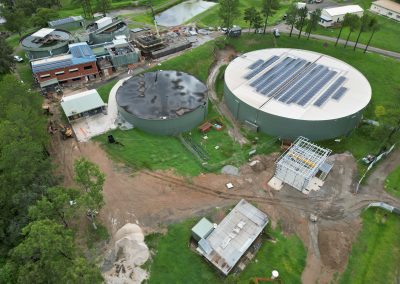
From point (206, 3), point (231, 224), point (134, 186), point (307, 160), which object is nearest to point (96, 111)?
point (134, 186)

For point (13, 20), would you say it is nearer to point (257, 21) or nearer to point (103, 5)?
point (103, 5)

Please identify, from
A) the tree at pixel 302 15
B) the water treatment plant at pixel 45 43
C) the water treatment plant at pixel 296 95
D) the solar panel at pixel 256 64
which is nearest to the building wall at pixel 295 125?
the water treatment plant at pixel 296 95

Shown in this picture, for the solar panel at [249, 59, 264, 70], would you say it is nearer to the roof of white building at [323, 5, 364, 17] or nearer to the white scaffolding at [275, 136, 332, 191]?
the white scaffolding at [275, 136, 332, 191]

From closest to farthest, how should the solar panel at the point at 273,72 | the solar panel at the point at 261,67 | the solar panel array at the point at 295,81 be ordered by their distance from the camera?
the solar panel array at the point at 295,81 < the solar panel at the point at 273,72 < the solar panel at the point at 261,67

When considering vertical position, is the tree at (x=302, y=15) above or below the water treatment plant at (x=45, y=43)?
above

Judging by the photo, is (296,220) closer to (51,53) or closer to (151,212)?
(151,212)

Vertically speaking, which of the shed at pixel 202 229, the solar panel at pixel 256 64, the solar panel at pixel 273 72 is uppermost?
the solar panel at pixel 256 64

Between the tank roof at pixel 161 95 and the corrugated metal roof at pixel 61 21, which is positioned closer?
the tank roof at pixel 161 95

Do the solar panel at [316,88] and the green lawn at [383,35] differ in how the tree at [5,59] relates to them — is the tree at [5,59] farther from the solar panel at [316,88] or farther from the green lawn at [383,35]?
the green lawn at [383,35]
